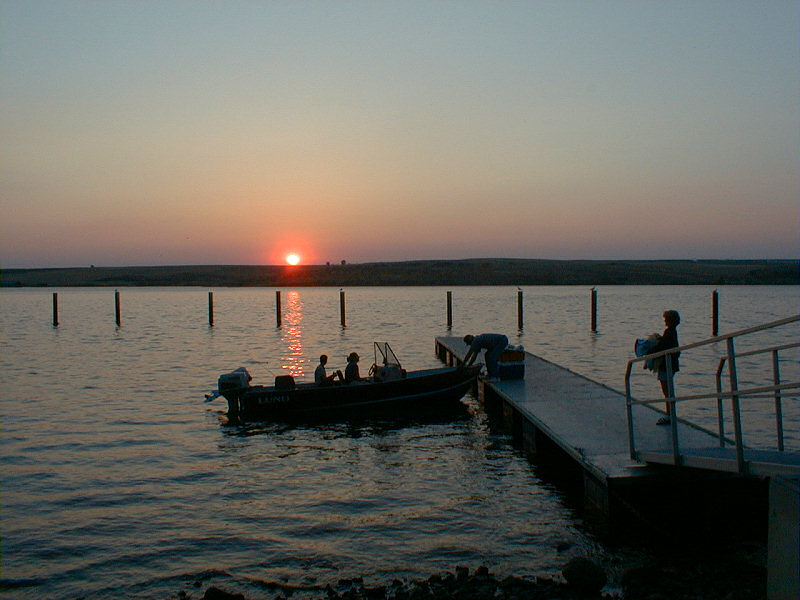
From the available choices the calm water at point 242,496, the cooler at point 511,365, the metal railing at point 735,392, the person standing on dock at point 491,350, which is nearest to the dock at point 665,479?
the metal railing at point 735,392

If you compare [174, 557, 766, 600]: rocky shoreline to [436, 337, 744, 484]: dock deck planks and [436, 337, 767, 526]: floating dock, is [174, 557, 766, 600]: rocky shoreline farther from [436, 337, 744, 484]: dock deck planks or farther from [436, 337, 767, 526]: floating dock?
[436, 337, 744, 484]: dock deck planks

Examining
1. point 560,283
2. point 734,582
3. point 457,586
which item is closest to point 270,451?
point 457,586

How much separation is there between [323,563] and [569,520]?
3.75 metres

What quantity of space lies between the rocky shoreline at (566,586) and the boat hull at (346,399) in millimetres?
9855

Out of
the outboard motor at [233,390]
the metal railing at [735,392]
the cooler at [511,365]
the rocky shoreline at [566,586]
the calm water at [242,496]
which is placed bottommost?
the calm water at [242,496]

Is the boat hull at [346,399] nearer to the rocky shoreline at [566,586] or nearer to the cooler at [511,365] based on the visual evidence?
the cooler at [511,365]

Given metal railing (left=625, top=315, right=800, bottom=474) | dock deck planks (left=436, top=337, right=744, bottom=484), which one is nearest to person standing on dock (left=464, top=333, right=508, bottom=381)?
dock deck planks (left=436, top=337, right=744, bottom=484)

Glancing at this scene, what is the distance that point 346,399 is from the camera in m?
18.7

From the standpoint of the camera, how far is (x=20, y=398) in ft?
74.2

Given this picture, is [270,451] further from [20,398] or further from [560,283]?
[560,283]

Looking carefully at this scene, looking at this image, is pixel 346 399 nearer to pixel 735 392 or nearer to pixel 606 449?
pixel 606 449

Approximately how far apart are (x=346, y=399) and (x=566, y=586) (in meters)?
11.1

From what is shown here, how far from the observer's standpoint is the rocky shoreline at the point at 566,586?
7770mm

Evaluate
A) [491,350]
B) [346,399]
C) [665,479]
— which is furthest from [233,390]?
[665,479]
